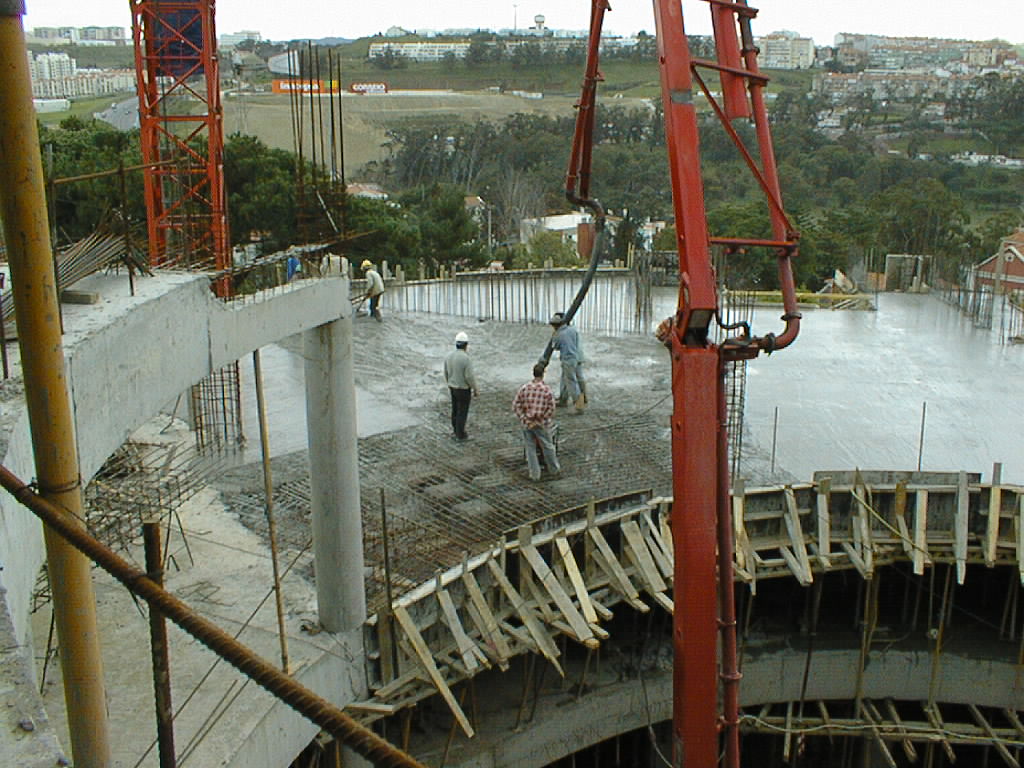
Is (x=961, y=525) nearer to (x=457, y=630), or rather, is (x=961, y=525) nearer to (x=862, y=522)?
(x=862, y=522)

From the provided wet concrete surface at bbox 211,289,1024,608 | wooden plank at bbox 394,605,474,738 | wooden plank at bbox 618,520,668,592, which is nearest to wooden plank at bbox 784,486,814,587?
wet concrete surface at bbox 211,289,1024,608

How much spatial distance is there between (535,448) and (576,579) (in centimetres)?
200

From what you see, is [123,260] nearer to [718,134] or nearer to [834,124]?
[718,134]

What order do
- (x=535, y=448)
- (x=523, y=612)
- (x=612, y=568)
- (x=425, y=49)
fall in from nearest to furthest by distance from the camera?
(x=523, y=612) < (x=612, y=568) < (x=535, y=448) < (x=425, y=49)

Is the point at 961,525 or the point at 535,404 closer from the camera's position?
the point at 961,525

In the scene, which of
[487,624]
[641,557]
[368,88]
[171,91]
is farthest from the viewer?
[368,88]

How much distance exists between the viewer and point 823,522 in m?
10.0

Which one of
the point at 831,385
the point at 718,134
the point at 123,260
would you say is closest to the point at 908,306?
the point at 831,385

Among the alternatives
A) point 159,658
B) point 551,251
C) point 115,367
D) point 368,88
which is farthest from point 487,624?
point 368,88

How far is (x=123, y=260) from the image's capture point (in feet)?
19.8

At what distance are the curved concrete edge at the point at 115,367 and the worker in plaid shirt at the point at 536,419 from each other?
2.81 meters

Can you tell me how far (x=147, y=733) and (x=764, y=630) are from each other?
692 centimetres

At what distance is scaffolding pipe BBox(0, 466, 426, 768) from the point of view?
5.81 feet

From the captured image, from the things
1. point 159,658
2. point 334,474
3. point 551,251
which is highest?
point 159,658
